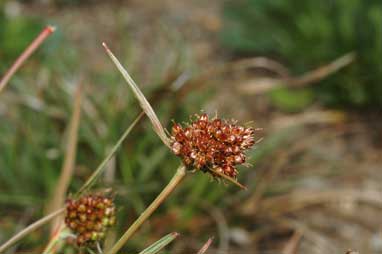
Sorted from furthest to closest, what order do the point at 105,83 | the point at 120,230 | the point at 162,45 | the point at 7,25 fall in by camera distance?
the point at 162,45 → the point at 7,25 → the point at 105,83 → the point at 120,230

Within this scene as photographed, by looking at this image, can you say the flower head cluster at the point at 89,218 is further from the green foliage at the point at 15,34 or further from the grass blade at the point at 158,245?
the green foliage at the point at 15,34

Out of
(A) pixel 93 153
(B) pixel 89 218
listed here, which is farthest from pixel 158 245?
(A) pixel 93 153

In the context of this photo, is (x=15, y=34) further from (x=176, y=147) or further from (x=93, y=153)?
(x=176, y=147)

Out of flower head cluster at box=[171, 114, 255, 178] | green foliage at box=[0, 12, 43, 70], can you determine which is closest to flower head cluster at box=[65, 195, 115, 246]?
flower head cluster at box=[171, 114, 255, 178]

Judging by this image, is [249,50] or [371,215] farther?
[249,50]

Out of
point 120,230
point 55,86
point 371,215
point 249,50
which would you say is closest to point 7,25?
point 55,86

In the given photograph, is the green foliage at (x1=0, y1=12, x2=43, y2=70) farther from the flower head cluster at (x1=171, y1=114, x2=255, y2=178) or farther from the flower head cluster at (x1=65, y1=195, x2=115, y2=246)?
the flower head cluster at (x1=171, y1=114, x2=255, y2=178)

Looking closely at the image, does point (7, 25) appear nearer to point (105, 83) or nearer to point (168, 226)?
point (105, 83)
